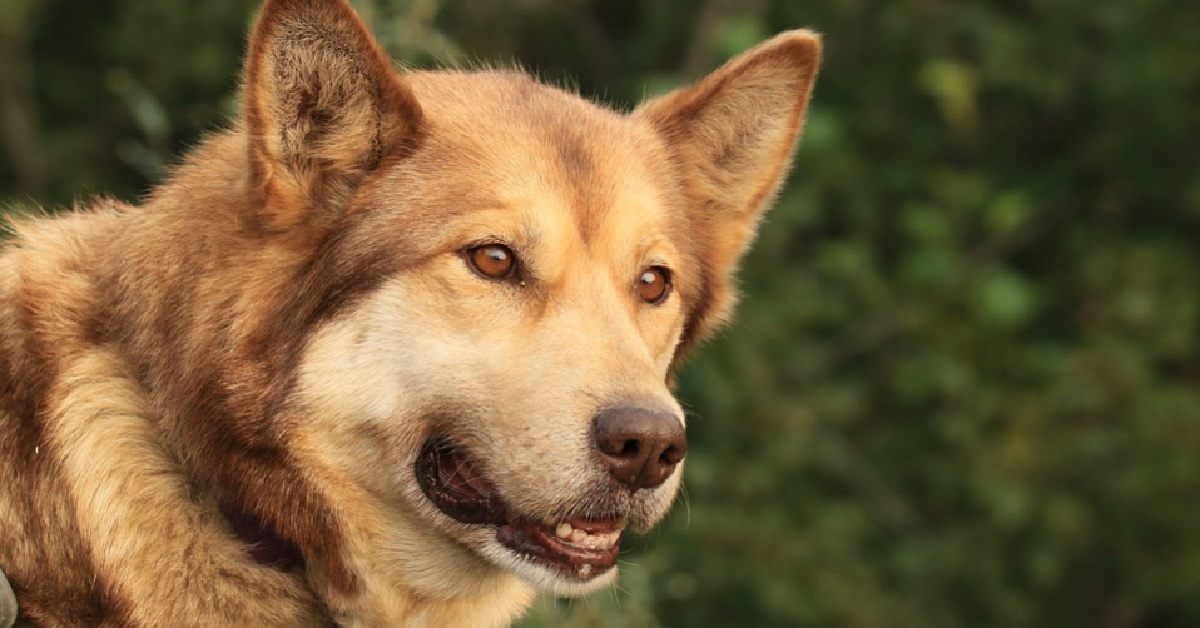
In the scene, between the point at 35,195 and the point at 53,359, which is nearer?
the point at 53,359

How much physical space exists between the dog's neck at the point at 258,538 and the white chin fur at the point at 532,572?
40 centimetres

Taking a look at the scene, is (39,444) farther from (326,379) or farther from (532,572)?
(532,572)

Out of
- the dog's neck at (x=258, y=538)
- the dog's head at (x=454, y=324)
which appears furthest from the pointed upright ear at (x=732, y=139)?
the dog's neck at (x=258, y=538)

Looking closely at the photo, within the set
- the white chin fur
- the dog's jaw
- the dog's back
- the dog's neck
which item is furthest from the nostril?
the dog's back

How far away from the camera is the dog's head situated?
10.7ft

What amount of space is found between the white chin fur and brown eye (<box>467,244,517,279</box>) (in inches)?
22.2

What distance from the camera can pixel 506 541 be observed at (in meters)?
3.38

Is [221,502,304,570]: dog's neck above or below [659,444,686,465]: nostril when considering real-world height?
below

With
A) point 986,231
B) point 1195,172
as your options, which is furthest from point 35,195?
point 1195,172

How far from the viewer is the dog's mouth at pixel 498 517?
11.0 feet

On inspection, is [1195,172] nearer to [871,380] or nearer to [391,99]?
[871,380]

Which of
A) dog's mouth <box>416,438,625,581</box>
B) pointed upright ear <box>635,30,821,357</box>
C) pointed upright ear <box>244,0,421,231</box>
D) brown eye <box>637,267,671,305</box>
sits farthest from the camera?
A: pointed upright ear <box>635,30,821,357</box>

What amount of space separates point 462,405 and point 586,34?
226 inches

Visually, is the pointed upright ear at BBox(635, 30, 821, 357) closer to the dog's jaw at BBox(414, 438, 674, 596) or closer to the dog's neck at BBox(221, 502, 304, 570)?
the dog's jaw at BBox(414, 438, 674, 596)
